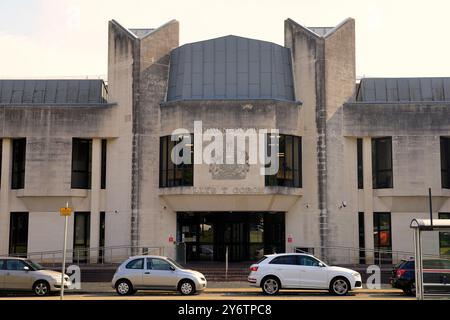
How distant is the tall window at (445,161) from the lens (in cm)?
3056

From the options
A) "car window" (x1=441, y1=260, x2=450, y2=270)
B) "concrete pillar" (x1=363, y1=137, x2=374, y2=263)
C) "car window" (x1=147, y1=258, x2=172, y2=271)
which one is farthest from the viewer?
"concrete pillar" (x1=363, y1=137, x2=374, y2=263)

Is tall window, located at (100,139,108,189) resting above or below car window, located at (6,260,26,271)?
above

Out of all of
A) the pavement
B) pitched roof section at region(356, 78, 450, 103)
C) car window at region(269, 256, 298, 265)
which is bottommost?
the pavement

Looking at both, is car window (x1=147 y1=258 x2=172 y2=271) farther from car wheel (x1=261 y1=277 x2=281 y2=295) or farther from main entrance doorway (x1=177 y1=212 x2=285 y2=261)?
main entrance doorway (x1=177 y1=212 x2=285 y2=261)

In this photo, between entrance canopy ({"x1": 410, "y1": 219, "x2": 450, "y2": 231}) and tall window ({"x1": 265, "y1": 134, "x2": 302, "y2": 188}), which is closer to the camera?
entrance canopy ({"x1": 410, "y1": 219, "x2": 450, "y2": 231})

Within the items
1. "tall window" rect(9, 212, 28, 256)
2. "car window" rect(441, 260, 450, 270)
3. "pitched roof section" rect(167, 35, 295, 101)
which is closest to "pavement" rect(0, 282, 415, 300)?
"car window" rect(441, 260, 450, 270)

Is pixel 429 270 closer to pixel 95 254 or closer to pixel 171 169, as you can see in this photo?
pixel 171 169

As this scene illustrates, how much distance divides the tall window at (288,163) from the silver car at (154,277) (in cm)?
952

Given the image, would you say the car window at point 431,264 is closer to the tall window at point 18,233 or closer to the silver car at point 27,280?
the silver car at point 27,280

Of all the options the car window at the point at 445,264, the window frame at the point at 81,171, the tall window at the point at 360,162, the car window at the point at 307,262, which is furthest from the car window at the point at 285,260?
the window frame at the point at 81,171

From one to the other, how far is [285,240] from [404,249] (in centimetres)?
617

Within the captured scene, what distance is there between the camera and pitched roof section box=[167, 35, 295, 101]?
30.6 meters

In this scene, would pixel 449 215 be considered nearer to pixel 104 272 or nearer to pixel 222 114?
pixel 222 114
